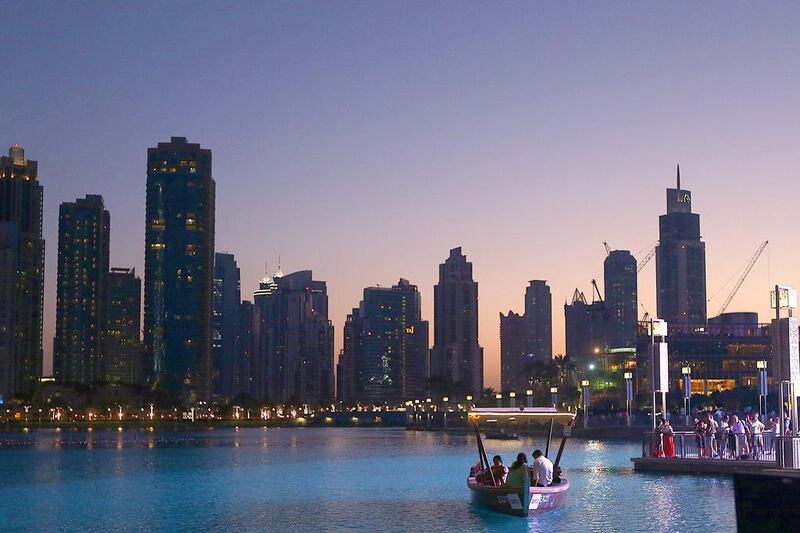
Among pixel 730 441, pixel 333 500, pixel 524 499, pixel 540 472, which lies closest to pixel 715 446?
pixel 730 441

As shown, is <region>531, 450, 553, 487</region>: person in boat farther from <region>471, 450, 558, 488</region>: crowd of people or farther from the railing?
the railing

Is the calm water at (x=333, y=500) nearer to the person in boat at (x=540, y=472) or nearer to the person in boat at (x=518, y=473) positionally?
the person in boat at (x=540, y=472)

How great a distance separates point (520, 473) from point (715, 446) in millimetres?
19806

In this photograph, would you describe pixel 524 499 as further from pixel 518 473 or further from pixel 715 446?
pixel 715 446

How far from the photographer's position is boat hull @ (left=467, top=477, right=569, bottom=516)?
42.8 meters

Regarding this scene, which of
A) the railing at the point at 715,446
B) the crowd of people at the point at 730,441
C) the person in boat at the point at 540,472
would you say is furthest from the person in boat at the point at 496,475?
the crowd of people at the point at 730,441

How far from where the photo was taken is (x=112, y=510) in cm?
5419

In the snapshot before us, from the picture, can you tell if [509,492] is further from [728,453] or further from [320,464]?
[320,464]

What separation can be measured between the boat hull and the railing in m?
14.8

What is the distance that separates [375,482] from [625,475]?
15881 millimetres

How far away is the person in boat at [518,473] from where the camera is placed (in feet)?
139

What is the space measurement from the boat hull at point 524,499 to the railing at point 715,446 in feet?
48.6

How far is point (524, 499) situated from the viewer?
42656mm

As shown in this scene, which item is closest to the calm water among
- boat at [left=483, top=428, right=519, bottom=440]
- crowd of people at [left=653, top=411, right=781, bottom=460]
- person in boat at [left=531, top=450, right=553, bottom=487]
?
person in boat at [left=531, top=450, right=553, bottom=487]
